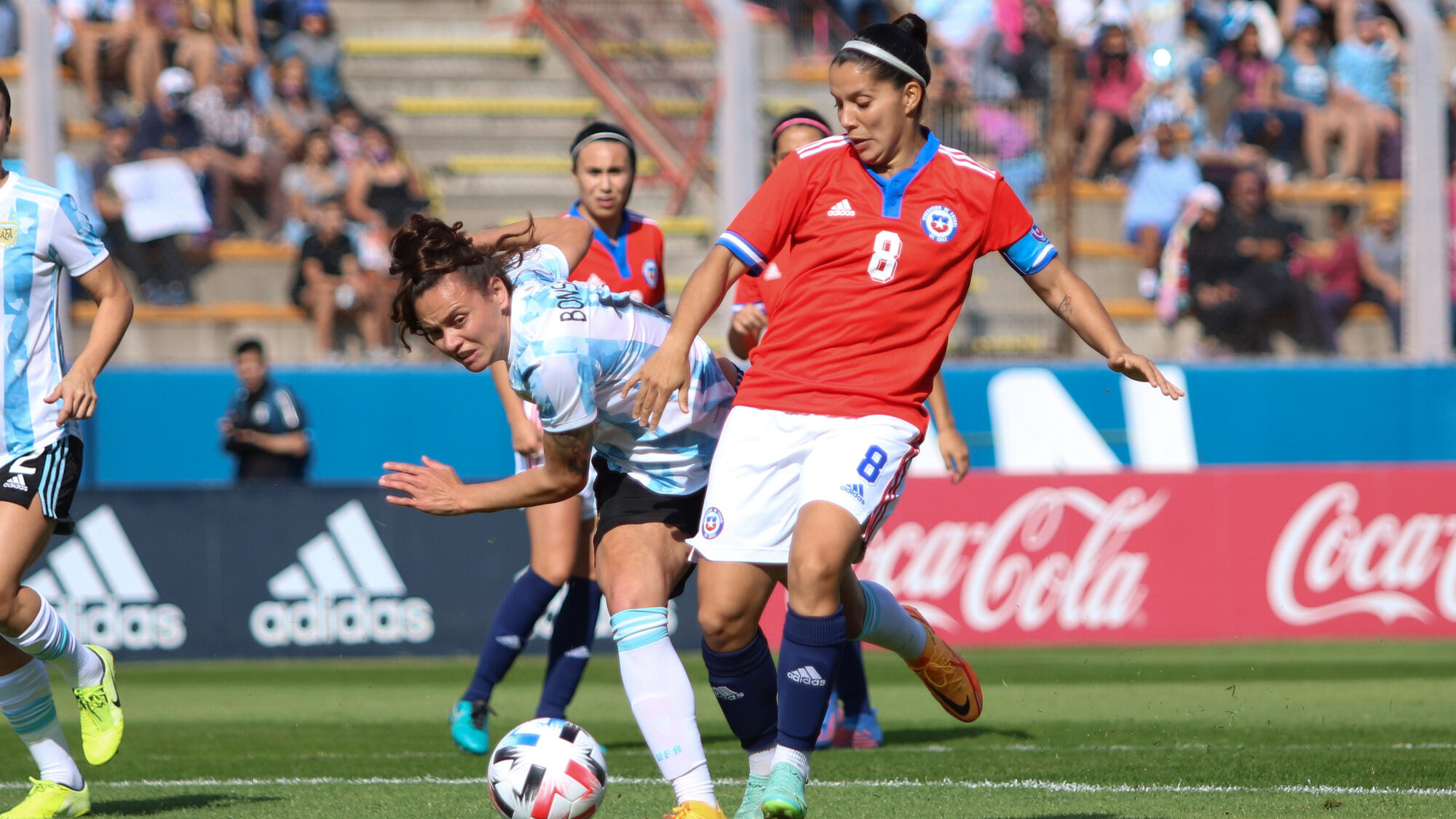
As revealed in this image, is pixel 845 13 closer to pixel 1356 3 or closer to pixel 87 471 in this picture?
pixel 1356 3

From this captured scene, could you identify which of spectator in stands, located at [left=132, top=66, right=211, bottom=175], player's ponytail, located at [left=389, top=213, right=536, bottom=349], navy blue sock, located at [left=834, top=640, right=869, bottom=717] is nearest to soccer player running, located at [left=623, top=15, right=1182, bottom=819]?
player's ponytail, located at [left=389, top=213, right=536, bottom=349]

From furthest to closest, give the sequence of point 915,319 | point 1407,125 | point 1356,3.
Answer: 1. point 1356,3
2. point 1407,125
3. point 915,319

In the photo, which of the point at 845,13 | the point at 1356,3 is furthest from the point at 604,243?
the point at 1356,3

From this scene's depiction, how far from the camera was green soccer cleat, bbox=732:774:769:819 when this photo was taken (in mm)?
4578

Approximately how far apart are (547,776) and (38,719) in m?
1.86

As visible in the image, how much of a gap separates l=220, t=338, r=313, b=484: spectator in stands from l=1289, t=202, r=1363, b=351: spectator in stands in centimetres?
798

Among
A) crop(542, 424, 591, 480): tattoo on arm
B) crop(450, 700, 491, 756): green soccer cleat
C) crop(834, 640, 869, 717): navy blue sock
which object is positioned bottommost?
crop(450, 700, 491, 756): green soccer cleat

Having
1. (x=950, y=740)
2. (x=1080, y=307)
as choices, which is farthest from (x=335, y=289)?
(x=1080, y=307)

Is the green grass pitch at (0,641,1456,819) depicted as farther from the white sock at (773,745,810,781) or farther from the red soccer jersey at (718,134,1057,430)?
the red soccer jersey at (718,134,1057,430)

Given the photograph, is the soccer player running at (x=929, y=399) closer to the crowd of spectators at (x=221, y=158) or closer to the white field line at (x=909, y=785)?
the white field line at (x=909, y=785)

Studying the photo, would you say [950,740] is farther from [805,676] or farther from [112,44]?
[112,44]

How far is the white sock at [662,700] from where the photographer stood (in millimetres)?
4711

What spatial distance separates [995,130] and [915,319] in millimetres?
9191

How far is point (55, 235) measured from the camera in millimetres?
5453
